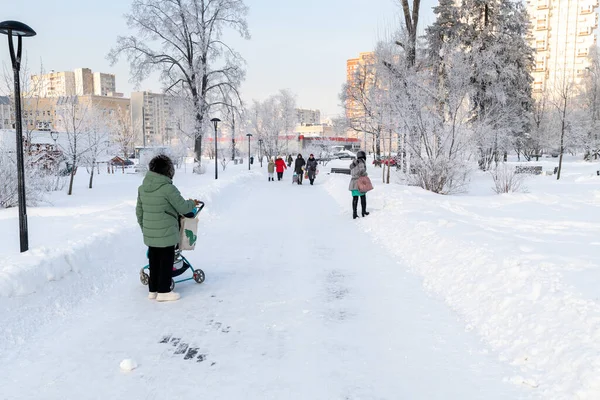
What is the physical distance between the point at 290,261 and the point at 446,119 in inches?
449

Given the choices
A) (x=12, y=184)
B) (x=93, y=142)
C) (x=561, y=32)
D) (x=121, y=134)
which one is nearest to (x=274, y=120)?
(x=121, y=134)

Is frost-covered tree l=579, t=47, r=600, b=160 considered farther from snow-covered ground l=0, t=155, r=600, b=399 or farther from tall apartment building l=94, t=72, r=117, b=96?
tall apartment building l=94, t=72, r=117, b=96

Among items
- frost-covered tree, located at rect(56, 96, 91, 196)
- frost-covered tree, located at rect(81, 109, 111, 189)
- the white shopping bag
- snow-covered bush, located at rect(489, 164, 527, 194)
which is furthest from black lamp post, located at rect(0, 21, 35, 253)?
snow-covered bush, located at rect(489, 164, 527, 194)

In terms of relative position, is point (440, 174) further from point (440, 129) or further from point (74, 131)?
point (74, 131)

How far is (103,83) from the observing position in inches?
6531

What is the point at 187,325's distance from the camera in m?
4.38

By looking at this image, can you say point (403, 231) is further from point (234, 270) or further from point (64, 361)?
point (64, 361)

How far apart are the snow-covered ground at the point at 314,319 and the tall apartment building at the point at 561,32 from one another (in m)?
112

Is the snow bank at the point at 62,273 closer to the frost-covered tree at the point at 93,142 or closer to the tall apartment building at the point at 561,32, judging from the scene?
the frost-covered tree at the point at 93,142

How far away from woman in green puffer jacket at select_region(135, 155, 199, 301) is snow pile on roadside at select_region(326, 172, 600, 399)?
129 inches

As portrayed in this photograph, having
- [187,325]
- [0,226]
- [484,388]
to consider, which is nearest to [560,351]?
[484,388]

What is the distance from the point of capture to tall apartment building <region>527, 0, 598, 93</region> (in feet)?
336

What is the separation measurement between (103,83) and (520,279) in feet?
605

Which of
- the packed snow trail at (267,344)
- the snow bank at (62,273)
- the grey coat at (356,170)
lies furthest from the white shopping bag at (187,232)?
the grey coat at (356,170)
